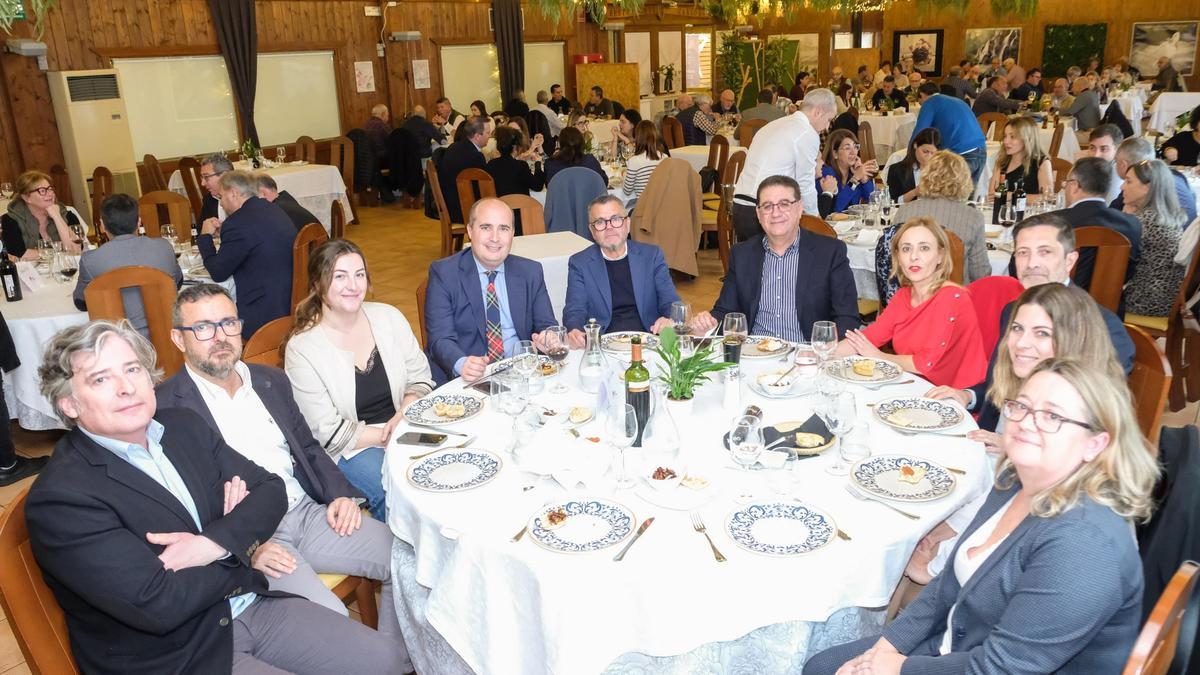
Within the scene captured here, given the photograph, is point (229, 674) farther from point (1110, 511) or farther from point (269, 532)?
point (1110, 511)

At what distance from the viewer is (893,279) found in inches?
156

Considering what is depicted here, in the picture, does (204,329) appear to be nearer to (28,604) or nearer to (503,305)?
(28,604)

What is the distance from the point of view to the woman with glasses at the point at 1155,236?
14.3ft

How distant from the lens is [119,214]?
460 cm

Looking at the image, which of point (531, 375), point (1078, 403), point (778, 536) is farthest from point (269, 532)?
point (1078, 403)

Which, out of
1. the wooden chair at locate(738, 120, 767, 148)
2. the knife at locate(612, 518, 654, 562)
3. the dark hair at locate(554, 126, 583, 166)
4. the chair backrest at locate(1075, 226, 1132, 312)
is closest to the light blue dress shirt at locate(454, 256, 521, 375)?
the knife at locate(612, 518, 654, 562)

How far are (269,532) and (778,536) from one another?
4.33 feet

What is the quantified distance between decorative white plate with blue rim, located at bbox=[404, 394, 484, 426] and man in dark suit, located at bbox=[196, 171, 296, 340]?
2.34 meters

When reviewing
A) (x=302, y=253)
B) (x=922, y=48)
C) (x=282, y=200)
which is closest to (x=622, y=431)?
(x=302, y=253)

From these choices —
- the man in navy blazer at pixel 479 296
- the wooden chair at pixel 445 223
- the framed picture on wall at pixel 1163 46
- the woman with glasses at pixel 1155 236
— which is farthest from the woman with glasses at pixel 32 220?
the framed picture on wall at pixel 1163 46

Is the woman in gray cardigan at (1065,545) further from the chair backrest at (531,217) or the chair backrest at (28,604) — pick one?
the chair backrest at (531,217)

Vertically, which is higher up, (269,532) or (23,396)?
(269,532)

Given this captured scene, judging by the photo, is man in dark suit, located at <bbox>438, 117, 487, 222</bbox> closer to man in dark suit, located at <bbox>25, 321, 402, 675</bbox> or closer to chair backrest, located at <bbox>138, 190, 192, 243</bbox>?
chair backrest, located at <bbox>138, 190, 192, 243</bbox>

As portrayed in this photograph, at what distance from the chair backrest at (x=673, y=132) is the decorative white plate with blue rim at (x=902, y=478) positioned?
29.6 feet
